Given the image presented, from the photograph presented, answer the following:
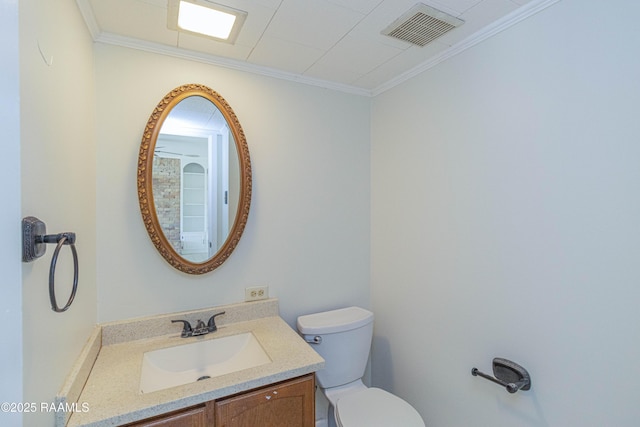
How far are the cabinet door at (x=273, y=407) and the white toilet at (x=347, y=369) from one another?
33 cm

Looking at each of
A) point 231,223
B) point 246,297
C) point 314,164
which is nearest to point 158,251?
point 231,223

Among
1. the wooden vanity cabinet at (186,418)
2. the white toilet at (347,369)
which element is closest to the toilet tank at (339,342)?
the white toilet at (347,369)

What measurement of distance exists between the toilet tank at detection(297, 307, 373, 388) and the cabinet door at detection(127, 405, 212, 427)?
0.72 metres

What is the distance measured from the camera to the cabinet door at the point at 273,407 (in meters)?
1.14

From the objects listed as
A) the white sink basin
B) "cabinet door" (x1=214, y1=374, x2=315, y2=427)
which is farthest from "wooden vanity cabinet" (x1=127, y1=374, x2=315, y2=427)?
the white sink basin

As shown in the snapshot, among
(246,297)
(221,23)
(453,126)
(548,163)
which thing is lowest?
(246,297)

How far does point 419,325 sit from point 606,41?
1552 millimetres

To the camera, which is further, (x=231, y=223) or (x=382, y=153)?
(x=382, y=153)

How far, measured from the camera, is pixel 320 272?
201cm

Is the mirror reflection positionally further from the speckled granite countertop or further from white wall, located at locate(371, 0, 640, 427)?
white wall, located at locate(371, 0, 640, 427)

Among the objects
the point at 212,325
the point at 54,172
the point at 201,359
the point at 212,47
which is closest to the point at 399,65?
the point at 212,47

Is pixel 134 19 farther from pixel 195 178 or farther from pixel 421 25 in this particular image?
pixel 421 25

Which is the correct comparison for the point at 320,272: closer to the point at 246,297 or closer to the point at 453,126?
A: the point at 246,297

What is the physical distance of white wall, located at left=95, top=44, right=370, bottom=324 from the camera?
1.48 metres
